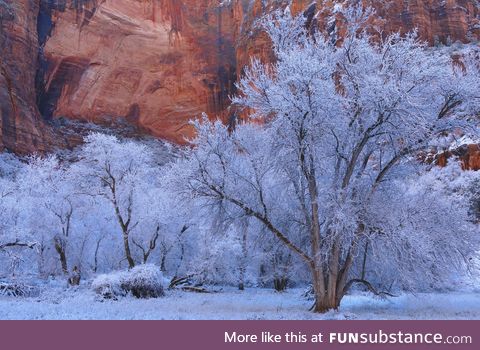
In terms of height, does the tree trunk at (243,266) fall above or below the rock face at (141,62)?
below

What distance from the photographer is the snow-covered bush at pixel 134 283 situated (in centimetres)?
2204

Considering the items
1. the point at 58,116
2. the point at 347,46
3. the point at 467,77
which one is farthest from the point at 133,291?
the point at 58,116

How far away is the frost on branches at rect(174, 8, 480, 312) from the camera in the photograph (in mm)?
14016

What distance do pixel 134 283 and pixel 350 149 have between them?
12.1 metres

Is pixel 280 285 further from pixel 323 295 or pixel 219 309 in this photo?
pixel 323 295

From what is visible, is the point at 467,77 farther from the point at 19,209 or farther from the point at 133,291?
the point at 19,209

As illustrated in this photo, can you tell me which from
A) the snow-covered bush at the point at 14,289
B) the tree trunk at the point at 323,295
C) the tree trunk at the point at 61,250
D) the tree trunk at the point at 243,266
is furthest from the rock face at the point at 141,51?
the tree trunk at the point at 323,295

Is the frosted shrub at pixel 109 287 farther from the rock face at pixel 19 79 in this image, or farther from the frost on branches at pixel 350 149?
the rock face at pixel 19 79

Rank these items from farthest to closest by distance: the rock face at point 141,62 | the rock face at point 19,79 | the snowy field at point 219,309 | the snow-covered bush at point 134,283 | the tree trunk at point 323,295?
1. the rock face at point 141,62
2. the rock face at point 19,79
3. the snow-covered bush at point 134,283
4. the tree trunk at point 323,295
5. the snowy field at point 219,309

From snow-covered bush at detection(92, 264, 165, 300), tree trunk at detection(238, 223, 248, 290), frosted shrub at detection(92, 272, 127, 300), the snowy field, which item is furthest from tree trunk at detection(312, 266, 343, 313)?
tree trunk at detection(238, 223, 248, 290)

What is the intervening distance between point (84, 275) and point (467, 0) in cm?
6281

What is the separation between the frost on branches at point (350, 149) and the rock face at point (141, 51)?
50936mm

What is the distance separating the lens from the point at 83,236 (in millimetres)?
31734

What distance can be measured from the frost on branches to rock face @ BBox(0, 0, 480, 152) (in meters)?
50.9
